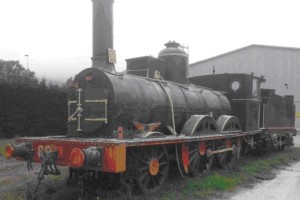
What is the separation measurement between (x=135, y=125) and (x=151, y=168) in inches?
31.9

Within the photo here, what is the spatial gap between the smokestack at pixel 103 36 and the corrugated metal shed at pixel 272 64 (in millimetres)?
24664

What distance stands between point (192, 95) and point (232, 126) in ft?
5.81

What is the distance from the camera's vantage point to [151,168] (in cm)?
612

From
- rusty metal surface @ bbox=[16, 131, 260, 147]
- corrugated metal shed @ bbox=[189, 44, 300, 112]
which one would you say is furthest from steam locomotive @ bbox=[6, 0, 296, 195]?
corrugated metal shed @ bbox=[189, 44, 300, 112]

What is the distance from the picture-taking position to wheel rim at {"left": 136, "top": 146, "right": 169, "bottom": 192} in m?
6.04

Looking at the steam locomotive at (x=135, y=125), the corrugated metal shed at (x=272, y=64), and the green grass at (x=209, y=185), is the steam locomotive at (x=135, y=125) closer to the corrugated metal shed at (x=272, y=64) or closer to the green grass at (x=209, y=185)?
the green grass at (x=209, y=185)

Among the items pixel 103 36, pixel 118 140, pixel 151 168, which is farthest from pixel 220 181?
pixel 103 36

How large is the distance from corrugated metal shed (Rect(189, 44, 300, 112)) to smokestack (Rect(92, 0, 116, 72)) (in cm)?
2466

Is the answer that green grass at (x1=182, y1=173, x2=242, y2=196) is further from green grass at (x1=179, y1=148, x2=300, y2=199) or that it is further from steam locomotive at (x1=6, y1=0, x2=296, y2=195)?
steam locomotive at (x1=6, y1=0, x2=296, y2=195)

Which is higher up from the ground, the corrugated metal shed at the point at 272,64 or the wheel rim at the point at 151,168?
the corrugated metal shed at the point at 272,64

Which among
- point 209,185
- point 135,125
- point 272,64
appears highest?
point 272,64

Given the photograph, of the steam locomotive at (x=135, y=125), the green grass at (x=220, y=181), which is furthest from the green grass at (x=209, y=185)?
the steam locomotive at (x=135, y=125)

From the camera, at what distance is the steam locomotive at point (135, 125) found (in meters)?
5.68

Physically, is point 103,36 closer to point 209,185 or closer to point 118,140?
point 118,140
